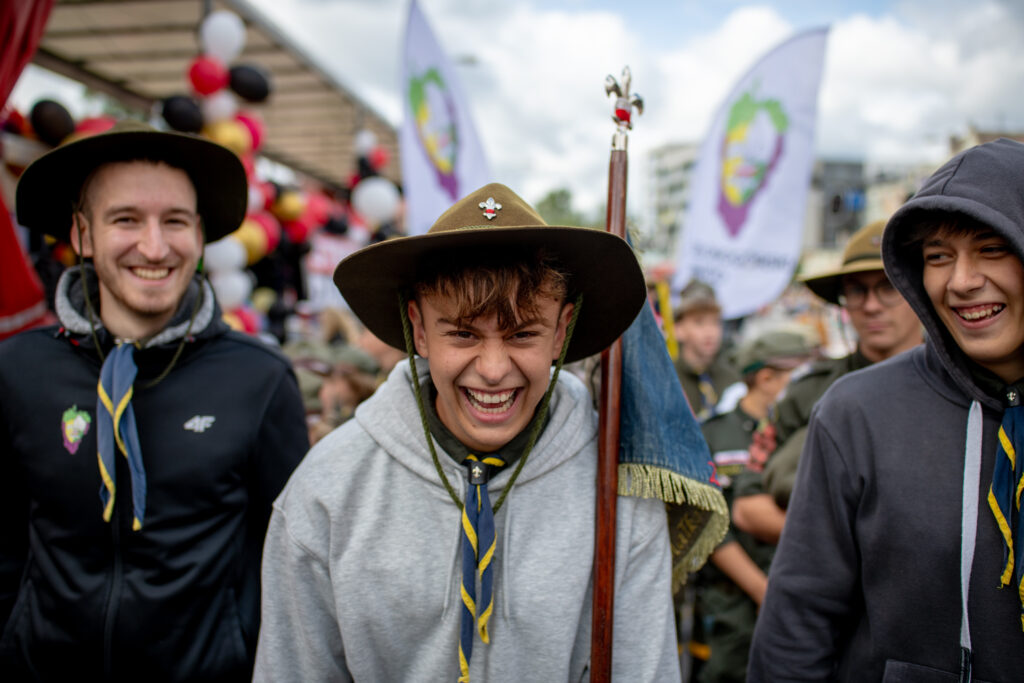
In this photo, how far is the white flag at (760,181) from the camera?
5.52 metres

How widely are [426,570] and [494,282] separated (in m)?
0.71

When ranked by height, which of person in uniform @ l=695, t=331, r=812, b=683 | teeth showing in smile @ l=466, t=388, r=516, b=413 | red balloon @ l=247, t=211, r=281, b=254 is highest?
red balloon @ l=247, t=211, r=281, b=254

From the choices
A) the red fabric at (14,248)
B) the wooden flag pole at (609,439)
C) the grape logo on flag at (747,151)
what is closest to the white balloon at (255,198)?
the red fabric at (14,248)

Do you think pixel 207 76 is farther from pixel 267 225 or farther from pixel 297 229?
pixel 297 229

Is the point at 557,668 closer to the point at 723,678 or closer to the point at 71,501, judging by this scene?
the point at 71,501

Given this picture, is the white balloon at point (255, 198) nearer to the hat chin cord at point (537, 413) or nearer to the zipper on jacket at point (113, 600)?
the zipper on jacket at point (113, 600)

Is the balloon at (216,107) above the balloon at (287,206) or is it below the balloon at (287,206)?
above

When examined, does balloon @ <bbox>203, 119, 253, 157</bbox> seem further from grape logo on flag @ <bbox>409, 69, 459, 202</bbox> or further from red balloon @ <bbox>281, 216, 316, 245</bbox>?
red balloon @ <bbox>281, 216, 316, 245</bbox>

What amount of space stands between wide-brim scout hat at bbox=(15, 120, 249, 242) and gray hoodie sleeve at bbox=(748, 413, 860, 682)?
6.72ft

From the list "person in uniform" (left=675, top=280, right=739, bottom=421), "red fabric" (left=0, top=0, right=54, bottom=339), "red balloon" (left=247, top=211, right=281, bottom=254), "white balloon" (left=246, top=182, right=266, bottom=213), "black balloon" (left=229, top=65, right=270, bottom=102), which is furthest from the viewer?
"red balloon" (left=247, top=211, right=281, bottom=254)

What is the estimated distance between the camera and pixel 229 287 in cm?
563

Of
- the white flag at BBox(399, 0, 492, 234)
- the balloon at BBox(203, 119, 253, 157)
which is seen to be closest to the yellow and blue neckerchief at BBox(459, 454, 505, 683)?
the white flag at BBox(399, 0, 492, 234)

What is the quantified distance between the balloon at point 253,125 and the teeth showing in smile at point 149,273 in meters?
4.41

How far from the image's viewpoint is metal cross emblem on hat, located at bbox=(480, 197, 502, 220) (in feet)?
4.80
